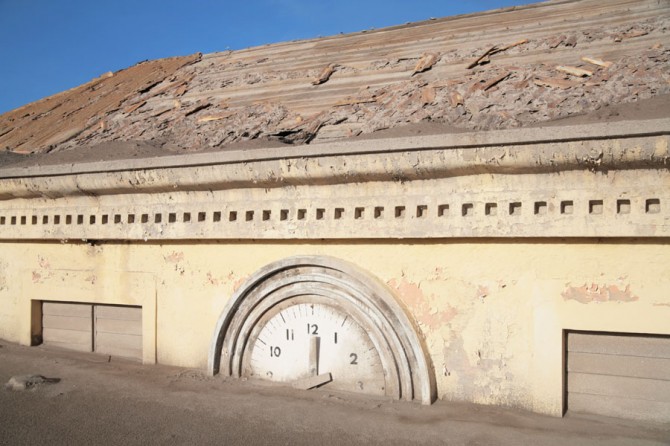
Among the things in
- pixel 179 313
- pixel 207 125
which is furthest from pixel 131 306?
pixel 207 125

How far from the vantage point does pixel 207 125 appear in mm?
7758

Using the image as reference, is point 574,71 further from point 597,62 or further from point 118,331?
point 118,331

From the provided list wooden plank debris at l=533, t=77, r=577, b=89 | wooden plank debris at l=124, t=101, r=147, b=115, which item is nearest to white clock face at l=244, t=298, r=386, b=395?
wooden plank debris at l=533, t=77, r=577, b=89

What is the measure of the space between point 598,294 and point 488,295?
2.54 ft

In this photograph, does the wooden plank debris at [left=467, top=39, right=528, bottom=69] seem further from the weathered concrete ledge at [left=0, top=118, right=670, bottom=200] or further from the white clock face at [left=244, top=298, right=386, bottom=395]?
the white clock face at [left=244, top=298, right=386, bottom=395]

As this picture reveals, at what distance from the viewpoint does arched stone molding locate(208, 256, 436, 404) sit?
16.3 ft

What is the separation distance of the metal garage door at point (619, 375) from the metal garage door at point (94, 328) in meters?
4.36

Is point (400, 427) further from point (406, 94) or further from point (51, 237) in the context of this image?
point (51, 237)

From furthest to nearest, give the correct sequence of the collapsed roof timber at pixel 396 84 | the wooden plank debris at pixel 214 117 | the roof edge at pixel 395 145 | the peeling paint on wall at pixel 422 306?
the wooden plank debris at pixel 214 117 → the collapsed roof timber at pixel 396 84 → the peeling paint on wall at pixel 422 306 → the roof edge at pixel 395 145

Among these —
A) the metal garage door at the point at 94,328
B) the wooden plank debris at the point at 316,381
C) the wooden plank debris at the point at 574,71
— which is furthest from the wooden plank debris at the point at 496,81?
the metal garage door at the point at 94,328

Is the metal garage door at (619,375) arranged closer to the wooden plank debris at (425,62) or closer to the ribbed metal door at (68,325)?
the wooden plank debris at (425,62)

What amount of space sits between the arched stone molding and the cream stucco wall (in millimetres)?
121

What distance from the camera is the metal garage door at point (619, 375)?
4.33 metres

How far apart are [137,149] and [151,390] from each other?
3.01 meters
